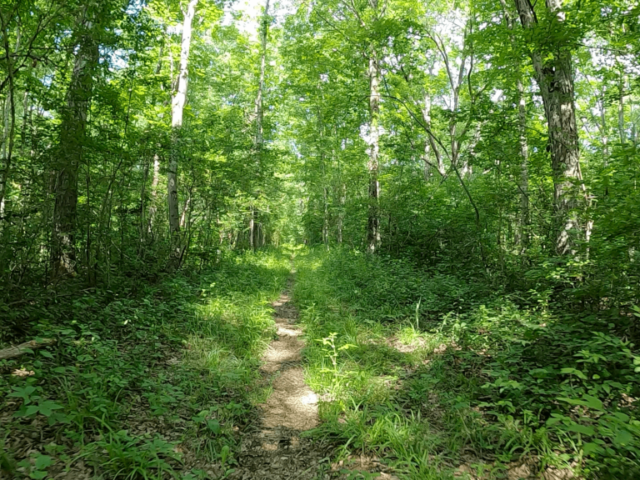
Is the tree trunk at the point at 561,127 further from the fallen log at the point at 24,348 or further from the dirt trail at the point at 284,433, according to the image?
the fallen log at the point at 24,348

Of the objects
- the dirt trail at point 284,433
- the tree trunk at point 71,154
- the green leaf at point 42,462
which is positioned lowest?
the dirt trail at point 284,433

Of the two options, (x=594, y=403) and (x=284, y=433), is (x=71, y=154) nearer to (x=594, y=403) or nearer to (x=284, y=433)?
(x=284, y=433)

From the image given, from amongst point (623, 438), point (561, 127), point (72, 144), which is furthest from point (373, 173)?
point (623, 438)

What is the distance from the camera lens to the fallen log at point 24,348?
320 cm

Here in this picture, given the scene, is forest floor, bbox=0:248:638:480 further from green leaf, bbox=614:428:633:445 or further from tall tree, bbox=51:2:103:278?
tall tree, bbox=51:2:103:278

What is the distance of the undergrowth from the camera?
2.56 metres

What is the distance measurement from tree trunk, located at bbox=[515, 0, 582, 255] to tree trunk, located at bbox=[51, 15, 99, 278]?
23.7 feet

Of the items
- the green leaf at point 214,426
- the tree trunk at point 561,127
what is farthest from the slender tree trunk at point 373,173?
the green leaf at point 214,426

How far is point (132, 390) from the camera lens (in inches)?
139

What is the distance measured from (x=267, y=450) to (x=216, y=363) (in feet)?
5.51

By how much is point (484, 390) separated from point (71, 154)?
6.71m

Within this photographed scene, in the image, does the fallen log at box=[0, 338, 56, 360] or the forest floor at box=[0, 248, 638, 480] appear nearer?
the forest floor at box=[0, 248, 638, 480]

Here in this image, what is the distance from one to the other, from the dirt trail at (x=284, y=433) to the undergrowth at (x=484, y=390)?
0.66ft

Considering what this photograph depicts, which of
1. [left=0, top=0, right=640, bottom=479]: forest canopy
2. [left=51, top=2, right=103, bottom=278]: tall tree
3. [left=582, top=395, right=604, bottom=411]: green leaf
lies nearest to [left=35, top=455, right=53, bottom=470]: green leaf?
[left=0, top=0, right=640, bottom=479]: forest canopy
